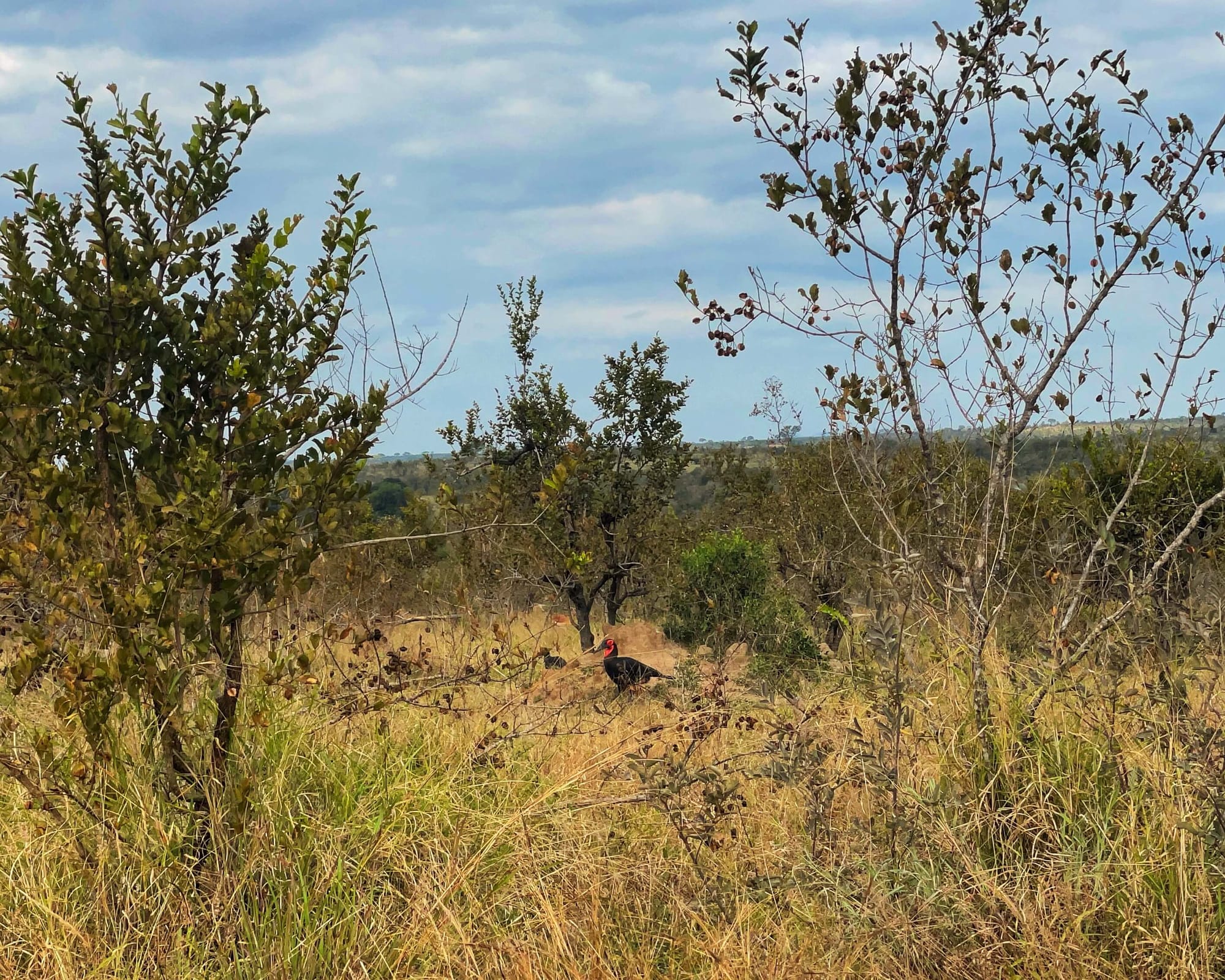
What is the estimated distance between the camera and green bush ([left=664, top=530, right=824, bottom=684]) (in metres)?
12.0

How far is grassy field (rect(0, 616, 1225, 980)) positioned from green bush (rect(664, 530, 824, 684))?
7366mm

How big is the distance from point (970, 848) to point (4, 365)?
12.6 ft

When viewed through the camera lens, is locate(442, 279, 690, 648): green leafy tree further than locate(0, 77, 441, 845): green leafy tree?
Yes

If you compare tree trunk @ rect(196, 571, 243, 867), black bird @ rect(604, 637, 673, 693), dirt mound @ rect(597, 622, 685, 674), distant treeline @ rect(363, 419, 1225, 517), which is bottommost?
dirt mound @ rect(597, 622, 685, 674)

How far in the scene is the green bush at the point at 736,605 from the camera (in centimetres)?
1205

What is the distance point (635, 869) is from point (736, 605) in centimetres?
874

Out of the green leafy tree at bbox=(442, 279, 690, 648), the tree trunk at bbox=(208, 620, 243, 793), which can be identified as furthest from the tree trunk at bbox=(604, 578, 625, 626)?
the tree trunk at bbox=(208, 620, 243, 793)

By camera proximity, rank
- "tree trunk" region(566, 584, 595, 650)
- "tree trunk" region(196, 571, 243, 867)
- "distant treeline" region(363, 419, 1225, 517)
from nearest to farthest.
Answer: "tree trunk" region(196, 571, 243, 867)
"distant treeline" region(363, 419, 1225, 517)
"tree trunk" region(566, 584, 595, 650)

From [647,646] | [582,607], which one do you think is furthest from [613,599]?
[582,607]

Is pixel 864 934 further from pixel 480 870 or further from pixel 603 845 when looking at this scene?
pixel 480 870

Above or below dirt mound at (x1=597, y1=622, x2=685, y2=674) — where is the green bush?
above

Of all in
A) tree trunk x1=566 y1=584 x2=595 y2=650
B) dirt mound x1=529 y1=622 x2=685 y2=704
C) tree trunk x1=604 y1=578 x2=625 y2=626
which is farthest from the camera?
tree trunk x1=604 y1=578 x2=625 y2=626

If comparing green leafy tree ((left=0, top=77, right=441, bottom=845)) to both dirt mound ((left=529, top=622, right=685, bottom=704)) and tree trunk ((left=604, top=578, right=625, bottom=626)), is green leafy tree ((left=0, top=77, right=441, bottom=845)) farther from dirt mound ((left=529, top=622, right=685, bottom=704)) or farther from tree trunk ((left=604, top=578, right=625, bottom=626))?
tree trunk ((left=604, top=578, right=625, bottom=626))

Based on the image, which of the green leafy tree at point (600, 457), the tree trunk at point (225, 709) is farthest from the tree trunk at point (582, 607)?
the tree trunk at point (225, 709)
